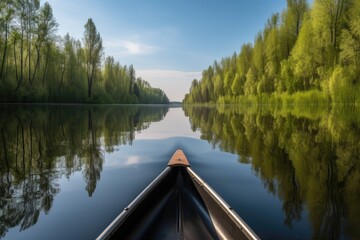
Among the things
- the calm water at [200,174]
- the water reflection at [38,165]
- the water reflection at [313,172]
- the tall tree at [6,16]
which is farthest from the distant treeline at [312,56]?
the tall tree at [6,16]

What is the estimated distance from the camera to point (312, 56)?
31969mm

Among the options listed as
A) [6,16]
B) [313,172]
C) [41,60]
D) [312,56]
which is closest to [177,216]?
[313,172]

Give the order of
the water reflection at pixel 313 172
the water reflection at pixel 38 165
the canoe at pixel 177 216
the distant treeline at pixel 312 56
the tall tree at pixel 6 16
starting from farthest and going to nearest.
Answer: the tall tree at pixel 6 16, the distant treeline at pixel 312 56, the water reflection at pixel 38 165, the water reflection at pixel 313 172, the canoe at pixel 177 216

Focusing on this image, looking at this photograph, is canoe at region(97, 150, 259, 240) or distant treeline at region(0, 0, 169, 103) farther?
distant treeline at region(0, 0, 169, 103)

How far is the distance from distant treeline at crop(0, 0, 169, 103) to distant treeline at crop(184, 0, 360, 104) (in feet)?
107

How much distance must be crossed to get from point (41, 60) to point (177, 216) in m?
50.1

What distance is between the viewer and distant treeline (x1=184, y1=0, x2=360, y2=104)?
26.0m

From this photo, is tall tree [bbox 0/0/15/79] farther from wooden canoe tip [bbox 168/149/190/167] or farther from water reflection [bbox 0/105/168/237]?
wooden canoe tip [bbox 168/149/190/167]

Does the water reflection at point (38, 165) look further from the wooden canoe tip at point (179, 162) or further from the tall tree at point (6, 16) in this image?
the tall tree at point (6, 16)

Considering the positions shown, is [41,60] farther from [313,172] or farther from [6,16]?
[313,172]

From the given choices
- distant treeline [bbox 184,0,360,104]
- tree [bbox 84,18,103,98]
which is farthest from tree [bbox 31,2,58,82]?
distant treeline [bbox 184,0,360,104]

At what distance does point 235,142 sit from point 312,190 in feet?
19.2

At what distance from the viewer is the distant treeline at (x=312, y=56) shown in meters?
26.0

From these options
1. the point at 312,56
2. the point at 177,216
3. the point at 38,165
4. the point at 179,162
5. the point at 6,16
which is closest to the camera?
the point at 177,216
